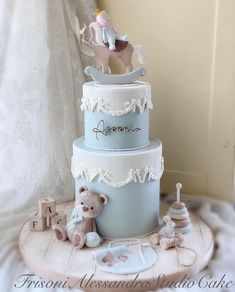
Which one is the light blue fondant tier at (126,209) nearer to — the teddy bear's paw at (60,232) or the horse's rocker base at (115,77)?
the teddy bear's paw at (60,232)

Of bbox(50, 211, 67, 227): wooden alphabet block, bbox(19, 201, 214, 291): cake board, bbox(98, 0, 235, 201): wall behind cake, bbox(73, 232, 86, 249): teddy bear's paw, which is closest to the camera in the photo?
bbox(19, 201, 214, 291): cake board

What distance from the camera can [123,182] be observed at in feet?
3.97

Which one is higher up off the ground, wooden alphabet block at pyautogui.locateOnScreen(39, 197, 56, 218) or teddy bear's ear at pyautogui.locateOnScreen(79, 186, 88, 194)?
teddy bear's ear at pyautogui.locateOnScreen(79, 186, 88, 194)

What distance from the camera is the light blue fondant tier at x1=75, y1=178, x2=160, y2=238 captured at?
4.02ft

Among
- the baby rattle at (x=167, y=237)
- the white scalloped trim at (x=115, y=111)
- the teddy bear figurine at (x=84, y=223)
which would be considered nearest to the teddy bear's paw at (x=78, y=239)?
the teddy bear figurine at (x=84, y=223)

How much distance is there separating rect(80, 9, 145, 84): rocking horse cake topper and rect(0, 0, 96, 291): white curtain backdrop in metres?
0.18

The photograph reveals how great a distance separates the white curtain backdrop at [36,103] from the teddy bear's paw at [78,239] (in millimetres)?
165

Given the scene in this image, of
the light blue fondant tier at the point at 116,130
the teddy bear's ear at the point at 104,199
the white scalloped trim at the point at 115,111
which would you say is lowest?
the teddy bear's ear at the point at 104,199

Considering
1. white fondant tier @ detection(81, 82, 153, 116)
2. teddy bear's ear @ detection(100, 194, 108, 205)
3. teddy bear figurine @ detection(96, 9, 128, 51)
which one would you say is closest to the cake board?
teddy bear's ear @ detection(100, 194, 108, 205)

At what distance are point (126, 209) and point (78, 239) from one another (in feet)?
0.54

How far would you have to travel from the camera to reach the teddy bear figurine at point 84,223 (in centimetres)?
120

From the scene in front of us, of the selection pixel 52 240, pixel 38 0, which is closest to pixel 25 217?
pixel 52 240

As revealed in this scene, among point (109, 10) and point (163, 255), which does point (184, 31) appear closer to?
point (109, 10)

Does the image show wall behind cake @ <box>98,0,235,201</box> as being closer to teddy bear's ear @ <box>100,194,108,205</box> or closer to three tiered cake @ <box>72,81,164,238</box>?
three tiered cake @ <box>72,81,164,238</box>
